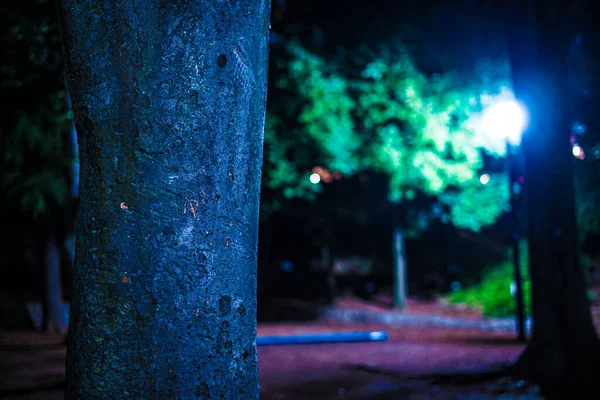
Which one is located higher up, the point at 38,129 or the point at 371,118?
the point at 371,118

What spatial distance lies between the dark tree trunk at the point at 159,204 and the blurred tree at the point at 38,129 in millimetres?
8707

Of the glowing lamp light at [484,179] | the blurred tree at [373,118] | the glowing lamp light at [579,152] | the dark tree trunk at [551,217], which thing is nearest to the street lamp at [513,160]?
the glowing lamp light at [579,152]

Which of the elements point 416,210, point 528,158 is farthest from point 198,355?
point 416,210

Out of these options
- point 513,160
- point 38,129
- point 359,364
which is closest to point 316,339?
point 359,364

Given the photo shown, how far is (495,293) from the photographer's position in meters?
17.9

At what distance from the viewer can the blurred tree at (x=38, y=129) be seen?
30.5 feet

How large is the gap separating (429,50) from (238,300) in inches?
488

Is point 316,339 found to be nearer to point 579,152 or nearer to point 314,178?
point 314,178

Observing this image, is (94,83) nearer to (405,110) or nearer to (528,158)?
(528,158)

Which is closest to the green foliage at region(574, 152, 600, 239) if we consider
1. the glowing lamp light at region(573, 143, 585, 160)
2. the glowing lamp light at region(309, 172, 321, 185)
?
Result: the glowing lamp light at region(573, 143, 585, 160)

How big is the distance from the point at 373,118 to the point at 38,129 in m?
8.28

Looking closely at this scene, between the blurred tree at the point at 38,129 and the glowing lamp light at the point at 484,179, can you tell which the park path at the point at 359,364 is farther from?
the glowing lamp light at the point at 484,179

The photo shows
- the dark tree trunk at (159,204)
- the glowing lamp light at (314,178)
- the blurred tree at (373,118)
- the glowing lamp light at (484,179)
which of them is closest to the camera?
the dark tree trunk at (159,204)

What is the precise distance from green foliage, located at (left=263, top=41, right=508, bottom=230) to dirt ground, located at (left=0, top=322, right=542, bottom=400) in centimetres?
464
